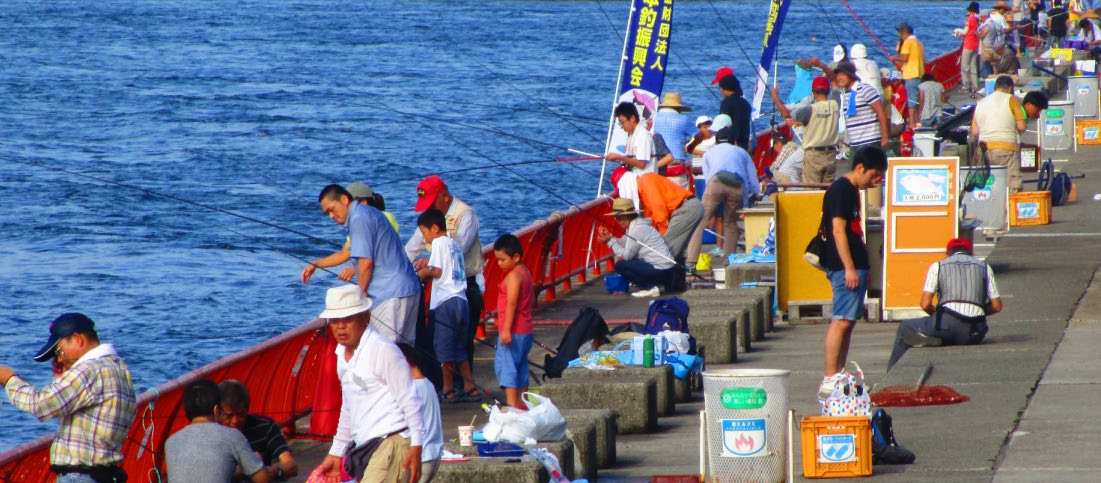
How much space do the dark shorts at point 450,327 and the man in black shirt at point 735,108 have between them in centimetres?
737

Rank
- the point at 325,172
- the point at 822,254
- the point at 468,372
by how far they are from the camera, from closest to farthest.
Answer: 1. the point at 822,254
2. the point at 468,372
3. the point at 325,172

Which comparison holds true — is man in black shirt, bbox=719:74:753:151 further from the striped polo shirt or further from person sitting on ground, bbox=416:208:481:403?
person sitting on ground, bbox=416:208:481:403

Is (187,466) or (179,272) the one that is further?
(179,272)

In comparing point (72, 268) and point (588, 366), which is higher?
point (588, 366)

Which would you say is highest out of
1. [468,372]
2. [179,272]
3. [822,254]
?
[822,254]

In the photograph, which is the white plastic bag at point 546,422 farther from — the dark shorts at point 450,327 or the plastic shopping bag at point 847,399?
the dark shorts at point 450,327

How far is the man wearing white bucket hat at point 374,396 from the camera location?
616cm

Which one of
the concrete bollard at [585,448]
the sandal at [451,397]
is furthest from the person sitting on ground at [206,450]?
the sandal at [451,397]

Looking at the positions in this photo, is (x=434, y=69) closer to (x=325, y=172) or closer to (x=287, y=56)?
(x=287, y=56)

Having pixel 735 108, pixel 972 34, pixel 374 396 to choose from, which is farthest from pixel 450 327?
pixel 972 34

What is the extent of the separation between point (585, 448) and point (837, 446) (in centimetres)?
130

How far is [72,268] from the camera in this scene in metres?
29.5

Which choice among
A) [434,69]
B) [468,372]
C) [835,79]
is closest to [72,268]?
[835,79]

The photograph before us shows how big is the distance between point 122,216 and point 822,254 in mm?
28128
